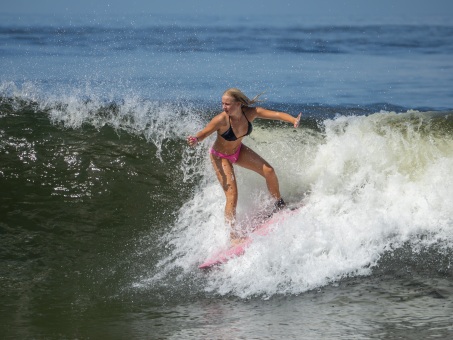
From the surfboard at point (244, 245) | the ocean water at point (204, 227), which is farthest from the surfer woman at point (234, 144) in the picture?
the ocean water at point (204, 227)

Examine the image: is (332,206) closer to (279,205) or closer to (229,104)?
(279,205)

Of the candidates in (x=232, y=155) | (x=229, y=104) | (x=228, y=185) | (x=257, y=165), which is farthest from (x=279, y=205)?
(x=229, y=104)

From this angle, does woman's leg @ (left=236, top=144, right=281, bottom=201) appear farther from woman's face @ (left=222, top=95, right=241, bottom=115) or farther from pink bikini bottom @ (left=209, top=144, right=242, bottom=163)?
woman's face @ (left=222, top=95, right=241, bottom=115)

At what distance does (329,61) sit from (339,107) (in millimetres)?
5512

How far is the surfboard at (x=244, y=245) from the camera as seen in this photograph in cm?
721

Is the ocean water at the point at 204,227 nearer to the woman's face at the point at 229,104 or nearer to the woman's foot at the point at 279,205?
the woman's foot at the point at 279,205

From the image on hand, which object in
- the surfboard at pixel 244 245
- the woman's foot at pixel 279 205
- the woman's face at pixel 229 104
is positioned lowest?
the surfboard at pixel 244 245

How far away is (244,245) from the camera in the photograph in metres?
7.32

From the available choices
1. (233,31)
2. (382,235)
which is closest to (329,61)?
(233,31)

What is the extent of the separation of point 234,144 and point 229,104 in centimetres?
52

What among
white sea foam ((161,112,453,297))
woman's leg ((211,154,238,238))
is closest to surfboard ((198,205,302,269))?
white sea foam ((161,112,453,297))

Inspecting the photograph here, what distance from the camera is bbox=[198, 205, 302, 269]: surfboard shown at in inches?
284

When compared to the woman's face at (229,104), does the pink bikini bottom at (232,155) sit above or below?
below

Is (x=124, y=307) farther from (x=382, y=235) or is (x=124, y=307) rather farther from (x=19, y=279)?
(x=382, y=235)
